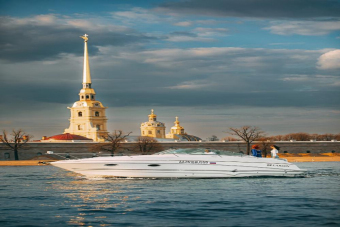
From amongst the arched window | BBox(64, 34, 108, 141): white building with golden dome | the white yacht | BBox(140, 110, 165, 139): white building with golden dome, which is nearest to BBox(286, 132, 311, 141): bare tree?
BBox(140, 110, 165, 139): white building with golden dome

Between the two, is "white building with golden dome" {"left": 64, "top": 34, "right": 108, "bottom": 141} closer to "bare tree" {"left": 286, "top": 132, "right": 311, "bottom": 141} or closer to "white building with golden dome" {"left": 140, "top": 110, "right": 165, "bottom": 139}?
"white building with golden dome" {"left": 140, "top": 110, "right": 165, "bottom": 139}

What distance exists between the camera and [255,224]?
2052 cm

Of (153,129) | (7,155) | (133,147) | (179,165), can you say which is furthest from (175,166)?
(153,129)

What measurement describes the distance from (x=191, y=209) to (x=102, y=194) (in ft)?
22.5

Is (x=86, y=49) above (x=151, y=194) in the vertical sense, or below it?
above

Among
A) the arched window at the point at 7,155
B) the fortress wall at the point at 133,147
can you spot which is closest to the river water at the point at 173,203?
the fortress wall at the point at 133,147

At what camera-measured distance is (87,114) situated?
527 feet

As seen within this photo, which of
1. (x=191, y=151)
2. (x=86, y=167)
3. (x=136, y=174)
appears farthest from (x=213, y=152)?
(x=86, y=167)

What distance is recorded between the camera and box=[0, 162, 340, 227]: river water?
21438mm

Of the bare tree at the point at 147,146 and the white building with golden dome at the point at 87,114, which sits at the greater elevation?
the white building with golden dome at the point at 87,114

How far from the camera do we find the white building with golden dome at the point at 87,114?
158875mm

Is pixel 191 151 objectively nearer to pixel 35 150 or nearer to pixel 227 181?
pixel 227 181

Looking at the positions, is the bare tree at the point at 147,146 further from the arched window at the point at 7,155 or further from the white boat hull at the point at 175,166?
the white boat hull at the point at 175,166

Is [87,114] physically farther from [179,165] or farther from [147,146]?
[179,165]
